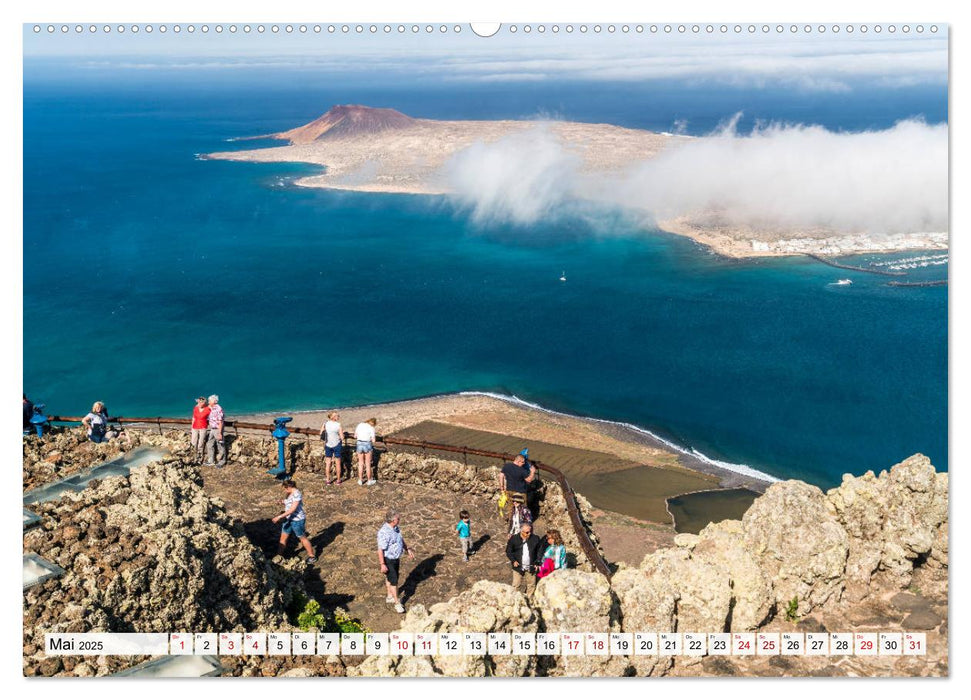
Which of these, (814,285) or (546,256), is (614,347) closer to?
(814,285)

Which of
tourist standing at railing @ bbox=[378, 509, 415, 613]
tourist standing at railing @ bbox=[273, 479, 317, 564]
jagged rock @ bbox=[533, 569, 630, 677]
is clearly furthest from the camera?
tourist standing at railing @ bbox=[273, 479, 317, 564]

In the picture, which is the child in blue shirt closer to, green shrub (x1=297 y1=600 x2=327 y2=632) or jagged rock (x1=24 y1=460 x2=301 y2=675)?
green shrub (x1=297 y1=600 x2=327 y2=632)

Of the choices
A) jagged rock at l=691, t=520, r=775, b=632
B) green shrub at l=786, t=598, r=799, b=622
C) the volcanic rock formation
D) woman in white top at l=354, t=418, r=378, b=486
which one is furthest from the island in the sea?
jagged rock at l=691, t=520, r=775, b=632

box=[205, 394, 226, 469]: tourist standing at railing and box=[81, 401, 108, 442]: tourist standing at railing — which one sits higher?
box=[81, 401, 108, 442]: tourist standing at railing

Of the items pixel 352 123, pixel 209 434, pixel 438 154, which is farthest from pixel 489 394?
pixel 352 123

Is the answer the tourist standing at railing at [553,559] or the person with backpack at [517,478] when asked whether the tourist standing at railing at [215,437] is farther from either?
the tourist standing at railing at [553,559]

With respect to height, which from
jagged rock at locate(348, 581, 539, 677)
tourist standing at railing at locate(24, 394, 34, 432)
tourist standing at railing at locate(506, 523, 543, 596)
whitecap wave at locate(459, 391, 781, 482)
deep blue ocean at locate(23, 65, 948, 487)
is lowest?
whitecap wave at locate(459, 391, 781, 482)
